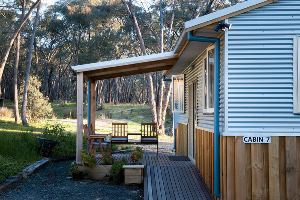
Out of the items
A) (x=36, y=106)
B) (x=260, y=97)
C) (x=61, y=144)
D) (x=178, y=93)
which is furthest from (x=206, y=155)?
(x=36, y=106)

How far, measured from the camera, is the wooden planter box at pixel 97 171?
30.6ft

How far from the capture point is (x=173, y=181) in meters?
8.13

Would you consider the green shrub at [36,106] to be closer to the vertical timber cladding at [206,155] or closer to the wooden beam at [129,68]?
the wooden beam at [129,68]

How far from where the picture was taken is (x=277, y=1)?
Answer: 19.5 ft

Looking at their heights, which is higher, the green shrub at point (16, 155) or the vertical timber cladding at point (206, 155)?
the vertical timber cladding at point (206, 155)

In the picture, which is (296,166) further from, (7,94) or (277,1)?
(7,94)

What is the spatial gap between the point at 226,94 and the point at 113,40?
92.6ft

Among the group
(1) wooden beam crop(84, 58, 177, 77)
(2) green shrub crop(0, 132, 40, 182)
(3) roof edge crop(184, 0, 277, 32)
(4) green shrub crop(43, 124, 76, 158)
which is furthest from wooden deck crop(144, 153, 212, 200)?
(4) green shrub crop(43, 124, 76, 158)

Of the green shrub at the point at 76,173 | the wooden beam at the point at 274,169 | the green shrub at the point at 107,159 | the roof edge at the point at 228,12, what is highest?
the roof edge at the point at 228,12

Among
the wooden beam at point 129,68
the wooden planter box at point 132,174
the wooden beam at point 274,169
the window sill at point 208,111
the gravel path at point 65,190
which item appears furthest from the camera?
the wooden beam at point 129,68

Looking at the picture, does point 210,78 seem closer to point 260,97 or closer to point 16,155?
point 260,97

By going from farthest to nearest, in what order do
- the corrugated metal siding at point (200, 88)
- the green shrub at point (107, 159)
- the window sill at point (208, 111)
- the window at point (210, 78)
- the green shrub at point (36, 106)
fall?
1. the green shrub at point (36, 106)
2. the green shrub at point (107, 159)
3. the window at point (210, 78)
4. the window sill at point (208, 111)
5. the corrugated metal siding at point (200, 88)

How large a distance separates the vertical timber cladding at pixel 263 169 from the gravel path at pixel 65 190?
2.42 metres

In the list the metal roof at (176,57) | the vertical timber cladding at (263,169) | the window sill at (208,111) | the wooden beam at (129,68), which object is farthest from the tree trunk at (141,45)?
the vertical timber cladding at (263,169)
